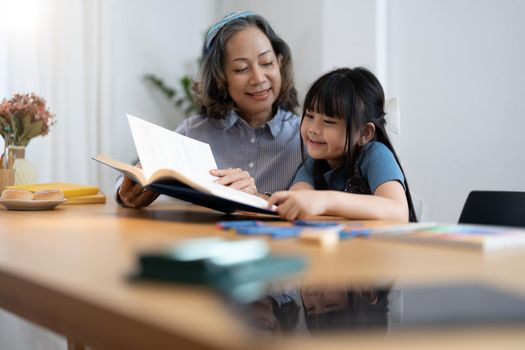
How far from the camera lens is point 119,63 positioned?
3648 mm

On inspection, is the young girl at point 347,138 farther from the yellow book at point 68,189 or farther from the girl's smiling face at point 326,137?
the yellow book at point 68,189

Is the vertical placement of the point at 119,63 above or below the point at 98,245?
above

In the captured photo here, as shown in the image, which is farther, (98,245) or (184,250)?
(98,245)

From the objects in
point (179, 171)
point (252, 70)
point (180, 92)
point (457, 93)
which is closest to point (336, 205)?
point (179, 171)

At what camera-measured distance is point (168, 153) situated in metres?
1.17

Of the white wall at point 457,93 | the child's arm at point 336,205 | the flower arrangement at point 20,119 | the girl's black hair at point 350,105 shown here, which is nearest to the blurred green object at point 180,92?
the white wall at point 457,93

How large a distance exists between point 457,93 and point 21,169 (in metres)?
2.08

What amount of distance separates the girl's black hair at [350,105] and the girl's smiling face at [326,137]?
1cm

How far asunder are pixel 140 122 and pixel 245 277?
0.83 m

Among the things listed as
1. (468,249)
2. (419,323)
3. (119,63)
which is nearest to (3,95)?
(119,63)

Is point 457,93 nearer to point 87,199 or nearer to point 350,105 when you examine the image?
point 350,105

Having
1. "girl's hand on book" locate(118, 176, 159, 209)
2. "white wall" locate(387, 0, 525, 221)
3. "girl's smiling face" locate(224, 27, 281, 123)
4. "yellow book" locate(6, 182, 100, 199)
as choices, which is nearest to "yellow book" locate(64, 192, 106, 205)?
"yellow book" locate(6, 182, 100, 199)

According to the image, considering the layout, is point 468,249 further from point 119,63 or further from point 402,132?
point 119,63

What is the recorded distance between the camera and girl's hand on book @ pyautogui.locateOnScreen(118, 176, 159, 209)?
131 centimetres
